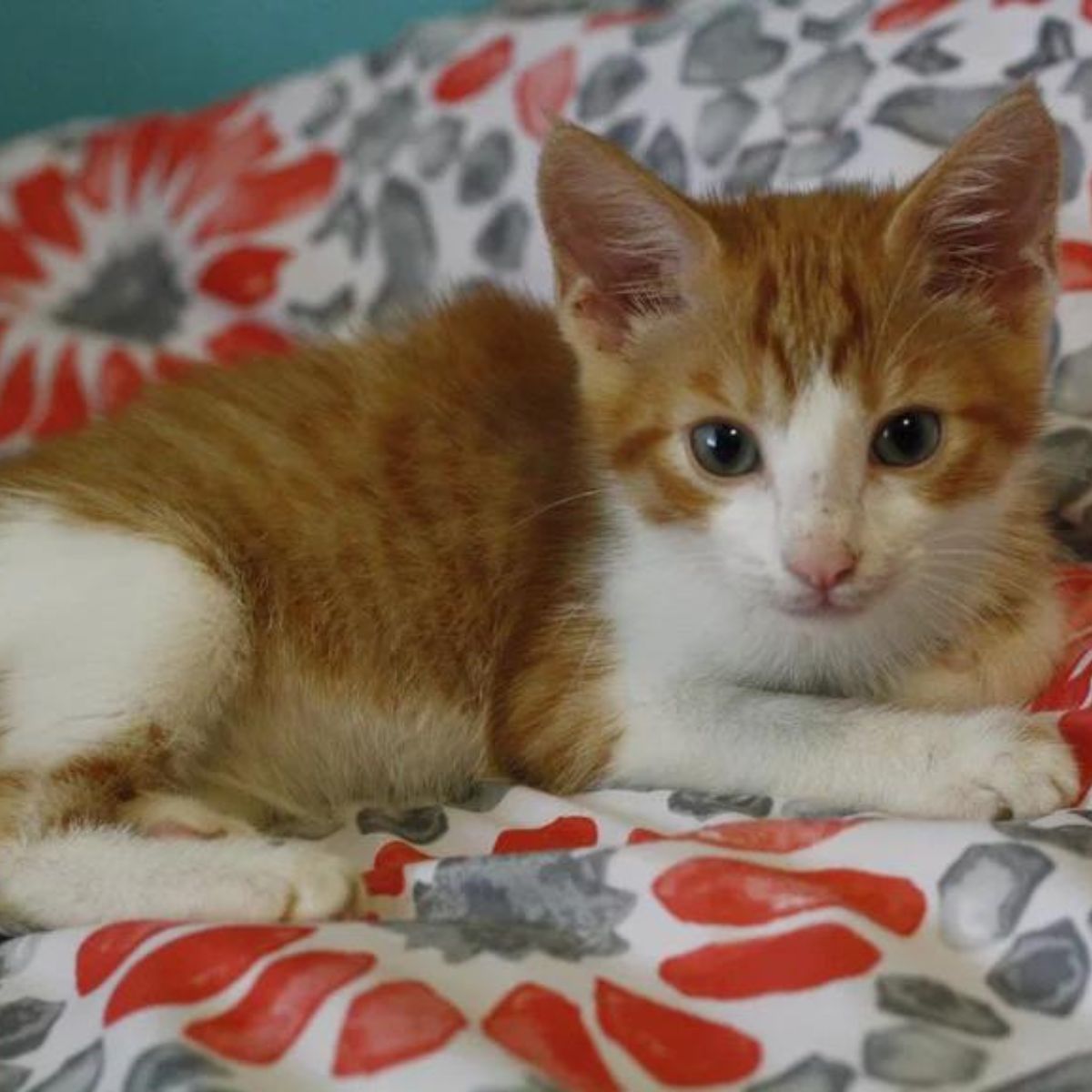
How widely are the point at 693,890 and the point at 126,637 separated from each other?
0.56 metres

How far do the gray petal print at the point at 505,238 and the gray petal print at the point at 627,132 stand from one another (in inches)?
5.9

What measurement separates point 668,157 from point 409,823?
1.05 metres

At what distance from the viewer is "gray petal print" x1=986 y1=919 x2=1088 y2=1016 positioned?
108 centimetres

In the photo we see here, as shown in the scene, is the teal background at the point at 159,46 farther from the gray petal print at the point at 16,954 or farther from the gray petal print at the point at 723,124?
the gray petal print at the point at 16,954

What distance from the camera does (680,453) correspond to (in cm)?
144

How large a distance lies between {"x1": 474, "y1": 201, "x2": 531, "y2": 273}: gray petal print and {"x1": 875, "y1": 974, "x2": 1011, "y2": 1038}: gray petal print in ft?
4.47

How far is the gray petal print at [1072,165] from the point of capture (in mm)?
1906

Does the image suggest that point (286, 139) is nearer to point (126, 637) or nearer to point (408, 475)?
point (408, 475)

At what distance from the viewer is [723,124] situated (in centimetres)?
214

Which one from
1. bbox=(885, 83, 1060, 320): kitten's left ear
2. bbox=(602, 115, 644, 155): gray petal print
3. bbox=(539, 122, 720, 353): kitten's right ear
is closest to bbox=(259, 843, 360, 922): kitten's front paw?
bbox=(539, 122, 720, 353): kitten's right ear

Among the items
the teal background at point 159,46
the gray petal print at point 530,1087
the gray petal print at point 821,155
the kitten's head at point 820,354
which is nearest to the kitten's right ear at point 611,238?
the kitten's head at point 820,354

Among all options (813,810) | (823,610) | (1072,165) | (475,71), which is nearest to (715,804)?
(813,810)

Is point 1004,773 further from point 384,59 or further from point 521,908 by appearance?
point 384,59

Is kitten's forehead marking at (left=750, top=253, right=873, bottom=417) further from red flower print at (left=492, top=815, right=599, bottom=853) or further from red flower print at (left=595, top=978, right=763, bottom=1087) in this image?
red flower print at (left=595, top=978, right=763, bottom=1087)
